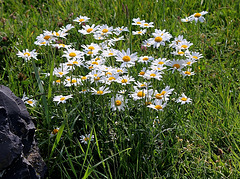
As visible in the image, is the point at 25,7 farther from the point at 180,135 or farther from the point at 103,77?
the point at 180,135

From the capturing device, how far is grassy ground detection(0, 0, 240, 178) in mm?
1908

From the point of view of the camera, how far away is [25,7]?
13.5 feet

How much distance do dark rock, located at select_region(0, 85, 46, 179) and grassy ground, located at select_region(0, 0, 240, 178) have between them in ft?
0.46

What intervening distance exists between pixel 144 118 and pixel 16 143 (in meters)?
0.73

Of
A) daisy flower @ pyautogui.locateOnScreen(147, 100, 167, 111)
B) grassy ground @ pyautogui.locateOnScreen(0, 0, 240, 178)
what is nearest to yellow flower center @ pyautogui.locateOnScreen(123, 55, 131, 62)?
grassy ground @ pyautogui.locateOnScreen(0, 0, 240, 178)

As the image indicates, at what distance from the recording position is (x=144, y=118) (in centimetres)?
192

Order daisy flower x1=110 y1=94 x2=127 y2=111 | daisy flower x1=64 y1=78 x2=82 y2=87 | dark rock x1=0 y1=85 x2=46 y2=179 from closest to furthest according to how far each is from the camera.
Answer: dark rock x1=0 y1=85 x2=46 y2=179 → daisy flower x1=110 y1=94 x2=127 y2=111 → daisy flower x1=64 y1=78 x2=82 y2=87

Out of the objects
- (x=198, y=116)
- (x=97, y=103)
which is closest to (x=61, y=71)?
(x=97, y=103)

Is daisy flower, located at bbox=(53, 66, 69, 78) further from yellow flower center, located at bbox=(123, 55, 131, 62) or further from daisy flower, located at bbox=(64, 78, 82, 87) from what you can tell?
yellow flower center, located at bbox=(123, 55, 131, 62)

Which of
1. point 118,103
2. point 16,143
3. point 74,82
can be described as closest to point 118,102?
point 118,103

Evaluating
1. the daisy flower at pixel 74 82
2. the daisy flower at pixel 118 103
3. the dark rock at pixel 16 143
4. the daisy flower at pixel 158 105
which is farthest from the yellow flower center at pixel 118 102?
the dark rock at pixel 16 143

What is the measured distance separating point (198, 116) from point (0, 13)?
8.96 ft

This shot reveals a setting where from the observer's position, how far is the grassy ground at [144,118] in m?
1.91

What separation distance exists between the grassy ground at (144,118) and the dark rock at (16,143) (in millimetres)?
141
